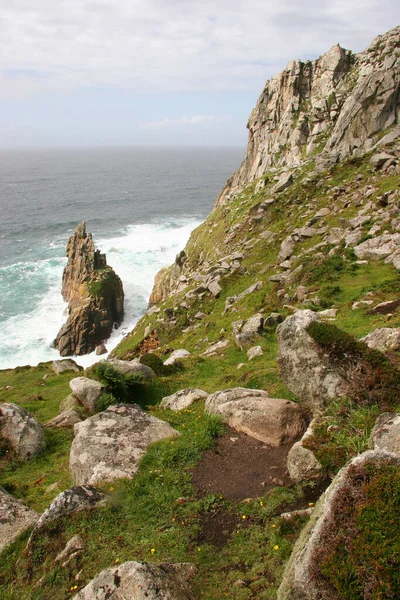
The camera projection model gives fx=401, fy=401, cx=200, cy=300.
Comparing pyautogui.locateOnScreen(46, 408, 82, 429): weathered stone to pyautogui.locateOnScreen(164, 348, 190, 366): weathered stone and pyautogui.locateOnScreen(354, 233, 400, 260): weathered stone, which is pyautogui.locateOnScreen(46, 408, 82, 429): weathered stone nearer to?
pyautogui.locateOnScreen(164, 348, 190, 366): weathered stone

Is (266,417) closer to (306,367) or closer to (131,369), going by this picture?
(306,367)

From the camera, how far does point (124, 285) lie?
67125 millimetres

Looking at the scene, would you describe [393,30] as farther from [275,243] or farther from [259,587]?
[259,587]

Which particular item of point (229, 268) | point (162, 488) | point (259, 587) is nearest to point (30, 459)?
point (162, 488)

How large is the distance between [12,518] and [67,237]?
303ft

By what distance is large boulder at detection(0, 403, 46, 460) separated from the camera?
15.4m

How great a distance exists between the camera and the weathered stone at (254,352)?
68.4ft

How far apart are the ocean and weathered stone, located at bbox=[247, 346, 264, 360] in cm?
3166

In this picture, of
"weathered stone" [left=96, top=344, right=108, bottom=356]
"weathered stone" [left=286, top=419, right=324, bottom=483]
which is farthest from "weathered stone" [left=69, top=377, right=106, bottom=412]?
"weathered stone" [left=96, top=344, right=108, bottom=356]

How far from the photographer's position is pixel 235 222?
48.8m

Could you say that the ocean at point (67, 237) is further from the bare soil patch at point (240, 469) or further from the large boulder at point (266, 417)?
the bare soil patch at point (240, 469)

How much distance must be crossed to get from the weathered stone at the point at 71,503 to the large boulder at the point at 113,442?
2.90 feet

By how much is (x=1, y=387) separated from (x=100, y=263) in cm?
3633

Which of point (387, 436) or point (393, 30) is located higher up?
point (393, 30)
